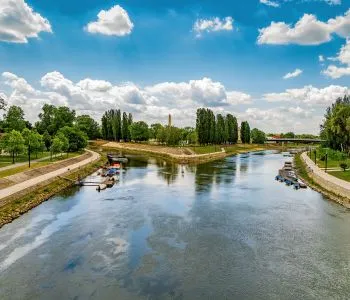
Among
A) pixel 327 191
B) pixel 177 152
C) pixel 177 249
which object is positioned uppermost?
pixel 177 152

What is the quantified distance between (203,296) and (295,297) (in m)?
5.36

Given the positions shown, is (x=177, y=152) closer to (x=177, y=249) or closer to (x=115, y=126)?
(x=115, y=126)

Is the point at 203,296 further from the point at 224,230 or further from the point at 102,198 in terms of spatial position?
the point at 102,198

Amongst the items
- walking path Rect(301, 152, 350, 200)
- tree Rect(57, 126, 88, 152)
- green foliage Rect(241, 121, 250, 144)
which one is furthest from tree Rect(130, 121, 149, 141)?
walking path Rect(301, 152, 350, 200)

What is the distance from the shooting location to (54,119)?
131750 mm

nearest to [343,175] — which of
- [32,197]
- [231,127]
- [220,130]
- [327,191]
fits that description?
[327,191]

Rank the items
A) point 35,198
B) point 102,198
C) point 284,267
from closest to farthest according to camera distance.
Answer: point 284,267
point 35,198
point 102,198

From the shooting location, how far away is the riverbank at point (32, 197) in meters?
35.9

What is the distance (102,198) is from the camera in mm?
Answer: 48094

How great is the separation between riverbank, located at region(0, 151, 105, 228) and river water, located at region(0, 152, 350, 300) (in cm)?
107

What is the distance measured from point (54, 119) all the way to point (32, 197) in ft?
308

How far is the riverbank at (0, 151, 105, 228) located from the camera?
118 feet

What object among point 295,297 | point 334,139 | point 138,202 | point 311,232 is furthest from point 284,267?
point 334,139

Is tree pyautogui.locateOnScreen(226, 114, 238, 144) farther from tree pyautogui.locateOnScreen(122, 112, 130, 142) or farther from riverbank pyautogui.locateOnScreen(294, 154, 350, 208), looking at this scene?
riverbank pyautogui.locateOnScreen(294, 154, 350, 208)
